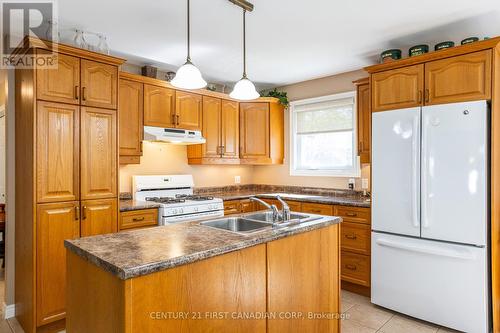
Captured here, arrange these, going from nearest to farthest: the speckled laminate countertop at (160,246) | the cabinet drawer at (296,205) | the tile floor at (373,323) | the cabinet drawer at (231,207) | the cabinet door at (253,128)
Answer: the speckled laminate countertop at (160,246) < the tile floor at (373,323) < the cabinet drawer at (296,205) < the cabinet drawer at (231,207) < the cabinet door at (253,128)

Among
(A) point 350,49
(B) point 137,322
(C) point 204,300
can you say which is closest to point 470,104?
(A) point 350,49

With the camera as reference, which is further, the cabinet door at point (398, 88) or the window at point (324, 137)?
the window at point (324, 137)

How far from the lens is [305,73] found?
4.22m

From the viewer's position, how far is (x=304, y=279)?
2057mm

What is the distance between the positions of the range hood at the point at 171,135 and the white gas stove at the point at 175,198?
57 cm

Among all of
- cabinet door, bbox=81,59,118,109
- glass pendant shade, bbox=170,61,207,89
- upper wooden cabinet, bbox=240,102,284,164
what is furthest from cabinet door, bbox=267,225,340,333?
upper wooden cabinet, bbox=240,102,284,164

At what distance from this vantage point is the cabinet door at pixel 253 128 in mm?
4613

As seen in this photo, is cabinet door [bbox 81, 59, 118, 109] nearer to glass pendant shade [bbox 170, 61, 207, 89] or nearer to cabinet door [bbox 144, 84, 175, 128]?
cabinet door [bbox 144, 84, 175, 128]

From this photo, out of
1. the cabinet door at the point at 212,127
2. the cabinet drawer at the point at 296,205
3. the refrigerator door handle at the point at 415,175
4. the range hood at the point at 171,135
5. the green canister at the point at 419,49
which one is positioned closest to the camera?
the refrigerator door handle at the point at 415,175

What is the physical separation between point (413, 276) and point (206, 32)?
2881 millimetres

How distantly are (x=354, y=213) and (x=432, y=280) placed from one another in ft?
3.05

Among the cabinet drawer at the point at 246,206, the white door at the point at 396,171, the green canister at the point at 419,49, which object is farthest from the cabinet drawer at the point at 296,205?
the green canister at the point at 419,49

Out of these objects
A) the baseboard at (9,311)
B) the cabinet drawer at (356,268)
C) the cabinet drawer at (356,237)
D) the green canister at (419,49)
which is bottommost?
the baseboard at (9,311)

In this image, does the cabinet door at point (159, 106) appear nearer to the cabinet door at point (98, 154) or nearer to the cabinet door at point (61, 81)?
the cabinet door at point (98, 154)
